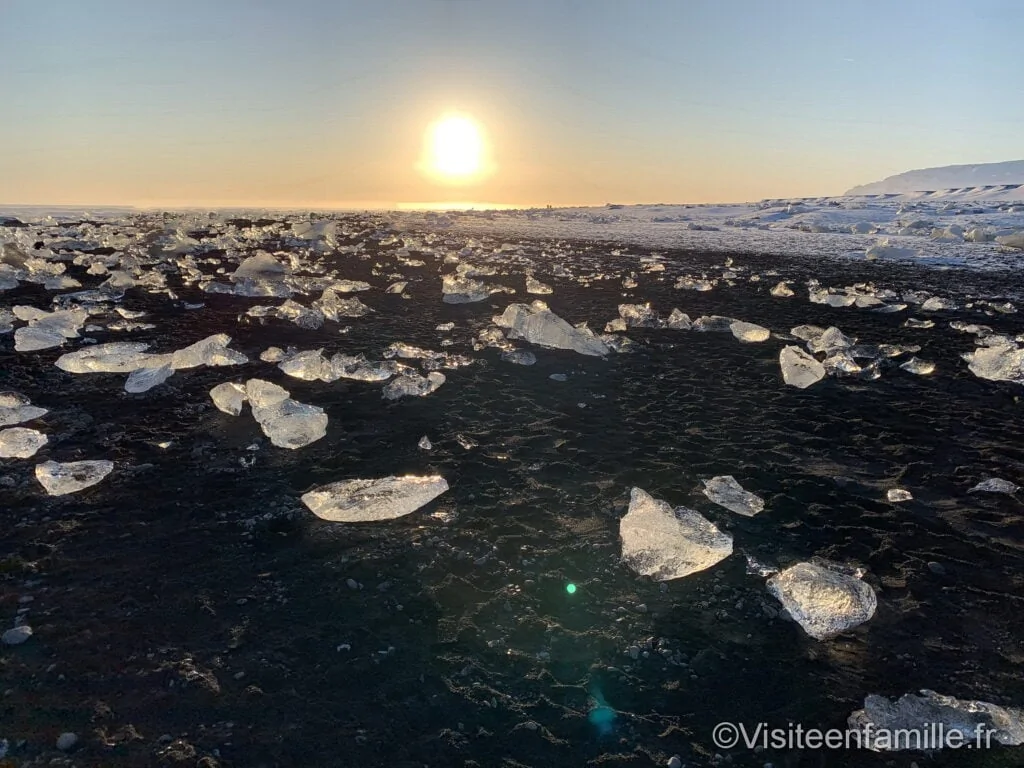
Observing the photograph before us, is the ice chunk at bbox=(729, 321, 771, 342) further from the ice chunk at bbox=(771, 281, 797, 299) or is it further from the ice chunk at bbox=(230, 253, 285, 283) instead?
the ice chunk at bbox=(230, 253, 285, 283)

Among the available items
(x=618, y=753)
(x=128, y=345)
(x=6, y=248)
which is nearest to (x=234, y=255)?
(x=6, y=248)

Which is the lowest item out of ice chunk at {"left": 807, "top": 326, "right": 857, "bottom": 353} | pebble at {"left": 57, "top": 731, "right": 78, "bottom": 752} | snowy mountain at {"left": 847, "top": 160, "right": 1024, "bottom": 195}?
pebble at {"left": 57, "top": 731, "right": 78, "bottom": 752}

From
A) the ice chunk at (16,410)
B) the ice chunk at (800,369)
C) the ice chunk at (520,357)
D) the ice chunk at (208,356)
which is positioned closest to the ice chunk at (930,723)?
the ice chunk at (800,369)

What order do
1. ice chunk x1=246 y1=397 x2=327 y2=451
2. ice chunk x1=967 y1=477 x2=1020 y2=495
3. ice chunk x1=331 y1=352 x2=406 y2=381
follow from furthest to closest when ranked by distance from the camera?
ice chunk x1=331 y1=352 x2=406 y2=381, ice chunk x1=246 y1=397 x2=327 y2=451, ice chunk x1=967 y1=477 x2=1020 y2=495

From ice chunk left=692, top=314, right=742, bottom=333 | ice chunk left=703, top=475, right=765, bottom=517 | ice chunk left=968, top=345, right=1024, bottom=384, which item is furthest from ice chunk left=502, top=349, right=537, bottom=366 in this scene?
ice chunk left=968, top=345, right=1024, bottom=384

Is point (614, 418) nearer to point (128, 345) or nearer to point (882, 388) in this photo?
point (882, 388)

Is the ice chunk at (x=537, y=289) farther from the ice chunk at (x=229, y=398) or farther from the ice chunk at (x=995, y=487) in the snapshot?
the ice chunk at (x=995, y=487)

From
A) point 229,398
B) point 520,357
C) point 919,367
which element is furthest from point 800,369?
point 229,398
